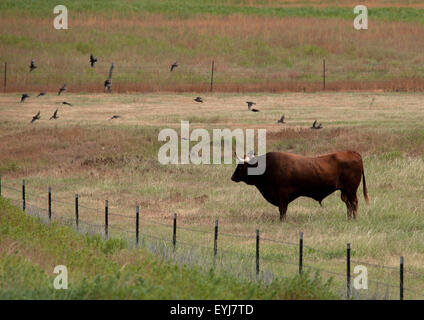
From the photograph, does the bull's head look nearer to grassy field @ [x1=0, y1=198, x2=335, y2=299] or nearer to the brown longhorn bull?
the brown longhorn bull

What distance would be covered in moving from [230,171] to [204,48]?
112 feet

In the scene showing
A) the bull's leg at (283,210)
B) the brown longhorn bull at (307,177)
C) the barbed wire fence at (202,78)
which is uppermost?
the brown longhorn bull at (307,177)

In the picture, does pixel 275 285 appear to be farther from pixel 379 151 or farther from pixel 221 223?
pixel 379 151

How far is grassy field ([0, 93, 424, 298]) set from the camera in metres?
19.2

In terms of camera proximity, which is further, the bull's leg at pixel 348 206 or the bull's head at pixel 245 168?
the bull's head at pixel 245 168

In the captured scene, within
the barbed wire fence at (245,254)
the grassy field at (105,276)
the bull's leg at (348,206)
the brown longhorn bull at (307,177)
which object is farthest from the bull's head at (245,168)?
the grassy field at (105,276)

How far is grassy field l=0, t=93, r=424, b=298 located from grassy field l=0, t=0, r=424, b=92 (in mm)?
5745

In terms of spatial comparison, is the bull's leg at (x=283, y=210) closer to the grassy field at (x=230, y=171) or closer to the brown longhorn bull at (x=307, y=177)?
the brown longhorn bull at (x=307, y=177)

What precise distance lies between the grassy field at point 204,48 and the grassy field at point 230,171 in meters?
5.75

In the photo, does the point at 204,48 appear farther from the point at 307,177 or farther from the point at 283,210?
the point at 283,210

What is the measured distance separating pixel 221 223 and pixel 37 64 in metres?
36.8

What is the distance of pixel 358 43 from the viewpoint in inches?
2616

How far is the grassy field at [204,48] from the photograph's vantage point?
176ft

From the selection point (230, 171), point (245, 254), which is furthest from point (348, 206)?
point (230, 171)
